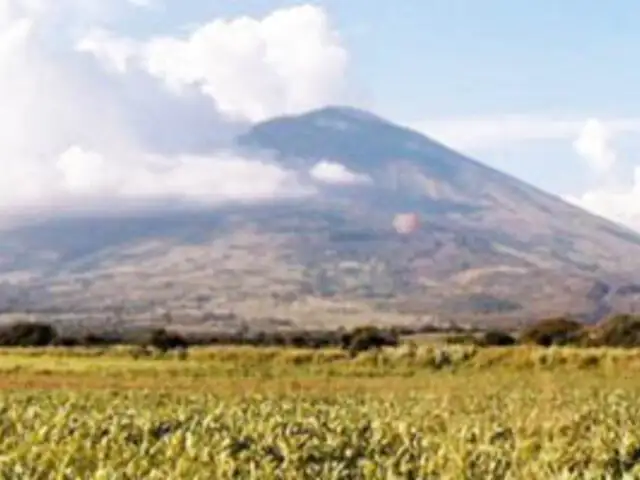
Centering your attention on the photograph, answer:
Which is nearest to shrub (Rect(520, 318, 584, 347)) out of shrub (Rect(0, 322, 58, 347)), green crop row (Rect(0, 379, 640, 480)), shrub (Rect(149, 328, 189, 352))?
shrub (Rect(149, 328, 189, 352))

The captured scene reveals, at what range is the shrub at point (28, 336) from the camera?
11019cm

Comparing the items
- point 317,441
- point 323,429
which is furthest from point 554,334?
point 317,441

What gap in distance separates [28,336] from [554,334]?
3943 cm

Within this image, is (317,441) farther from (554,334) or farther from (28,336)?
(554,334)

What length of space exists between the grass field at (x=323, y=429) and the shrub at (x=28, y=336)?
48863 millimetres

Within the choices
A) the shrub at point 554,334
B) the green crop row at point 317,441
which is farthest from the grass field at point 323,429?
the shrub at point 554,334

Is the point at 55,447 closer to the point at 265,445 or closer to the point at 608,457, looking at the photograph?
the point at 265,445

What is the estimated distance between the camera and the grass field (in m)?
21.8

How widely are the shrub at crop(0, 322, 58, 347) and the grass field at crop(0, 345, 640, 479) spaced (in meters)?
48.9

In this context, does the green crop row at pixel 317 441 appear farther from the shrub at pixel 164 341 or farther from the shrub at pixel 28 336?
the shrub at pixel 28 336

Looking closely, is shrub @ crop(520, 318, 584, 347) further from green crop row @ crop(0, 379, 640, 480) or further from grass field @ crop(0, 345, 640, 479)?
green crop row @ crop(0, 379, 640, 480)

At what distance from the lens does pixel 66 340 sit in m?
112

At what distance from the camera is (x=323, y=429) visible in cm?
2873

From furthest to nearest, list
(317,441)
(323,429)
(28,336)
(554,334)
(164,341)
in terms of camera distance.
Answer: (554,334), (28,336), (164,341), (323,429), (317,441)
